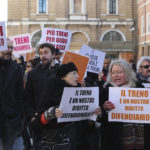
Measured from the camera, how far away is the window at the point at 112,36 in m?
39.5

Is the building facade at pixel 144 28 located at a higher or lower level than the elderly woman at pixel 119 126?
higher

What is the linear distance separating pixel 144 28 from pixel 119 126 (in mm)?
31619

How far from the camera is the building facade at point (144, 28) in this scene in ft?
107

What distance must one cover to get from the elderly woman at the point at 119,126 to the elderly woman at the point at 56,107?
23cm

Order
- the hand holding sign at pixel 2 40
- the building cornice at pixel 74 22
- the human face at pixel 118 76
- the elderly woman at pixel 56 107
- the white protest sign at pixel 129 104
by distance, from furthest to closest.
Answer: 1. the building cornice at pixel 74 22
2. the hand holding sign at pixel 2 40
3. the human face at pixel 118 76
4. the white protest sign at pixel 129 104
5. the elderly woman at pixel 56 107

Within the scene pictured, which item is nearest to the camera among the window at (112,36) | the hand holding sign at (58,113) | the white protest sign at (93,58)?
the hand holding sign at (58,113)

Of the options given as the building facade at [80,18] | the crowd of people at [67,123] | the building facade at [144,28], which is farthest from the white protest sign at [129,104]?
the building facade at [80,18]

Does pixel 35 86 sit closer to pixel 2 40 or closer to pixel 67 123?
pixel 2 40

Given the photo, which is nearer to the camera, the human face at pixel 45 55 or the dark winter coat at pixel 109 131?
the dark winter coat at pixel 109 131

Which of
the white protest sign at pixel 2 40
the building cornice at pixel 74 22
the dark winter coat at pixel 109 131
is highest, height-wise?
the building cornice at pixel 74 22

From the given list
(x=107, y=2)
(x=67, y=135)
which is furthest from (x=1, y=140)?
(x=107, y=2)

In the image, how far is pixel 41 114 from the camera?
346cm

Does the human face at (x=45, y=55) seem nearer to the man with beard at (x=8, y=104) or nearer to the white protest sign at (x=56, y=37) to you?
the man with beard at (x=8, y=104)

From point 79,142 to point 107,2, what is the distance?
3815 centimetres
